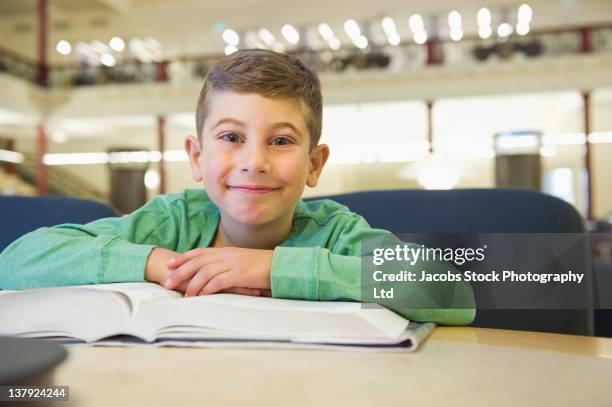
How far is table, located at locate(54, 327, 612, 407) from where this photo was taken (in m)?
0.53

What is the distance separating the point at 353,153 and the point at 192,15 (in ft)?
22.3

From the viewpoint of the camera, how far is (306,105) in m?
1.24

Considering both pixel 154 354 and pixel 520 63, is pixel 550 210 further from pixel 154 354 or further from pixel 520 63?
pixel 520 63

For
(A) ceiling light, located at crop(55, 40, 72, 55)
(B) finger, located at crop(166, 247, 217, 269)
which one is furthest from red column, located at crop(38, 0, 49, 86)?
(B) finger, located at crop(166, 247, 217, 269)

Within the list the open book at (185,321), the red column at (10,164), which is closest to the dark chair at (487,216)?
the open book at (185,321)

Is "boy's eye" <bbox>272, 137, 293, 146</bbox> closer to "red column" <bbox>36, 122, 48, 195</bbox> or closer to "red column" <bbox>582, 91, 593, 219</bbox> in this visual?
"red column" <bbox>582, 91, 593, 219</bbox>

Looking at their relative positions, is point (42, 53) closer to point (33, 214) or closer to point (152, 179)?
point (152, 179)

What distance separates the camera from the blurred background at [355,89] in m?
14.0

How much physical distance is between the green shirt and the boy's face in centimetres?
14

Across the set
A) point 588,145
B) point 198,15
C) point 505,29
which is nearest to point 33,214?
point 588,145

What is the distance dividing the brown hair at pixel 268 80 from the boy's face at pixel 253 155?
0.7 inches

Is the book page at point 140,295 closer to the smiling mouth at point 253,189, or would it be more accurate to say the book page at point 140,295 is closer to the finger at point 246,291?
the finger at point 246,291

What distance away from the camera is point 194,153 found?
1390mm

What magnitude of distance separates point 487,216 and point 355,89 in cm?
1331
